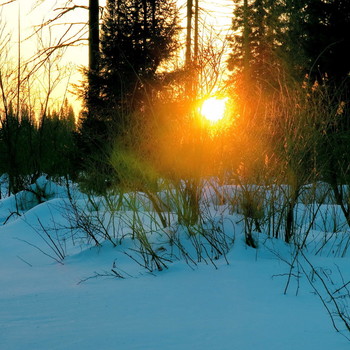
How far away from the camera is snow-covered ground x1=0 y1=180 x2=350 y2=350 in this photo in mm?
2416

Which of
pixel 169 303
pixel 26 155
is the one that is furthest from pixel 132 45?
pixel 169 303

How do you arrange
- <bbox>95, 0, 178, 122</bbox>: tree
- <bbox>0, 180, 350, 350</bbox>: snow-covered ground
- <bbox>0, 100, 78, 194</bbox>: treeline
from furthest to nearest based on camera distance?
<bbox>95, 0, 178, 122</bbox>: tree < <bbox>0, 100, 78, 194</bbox>: treeline < <bbox>0, 180, 350, 350</bbox>: snow-covered ground

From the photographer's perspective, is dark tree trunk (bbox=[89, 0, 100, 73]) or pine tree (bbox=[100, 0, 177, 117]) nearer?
pine tree (bbox=[100, 0, 177, 117])

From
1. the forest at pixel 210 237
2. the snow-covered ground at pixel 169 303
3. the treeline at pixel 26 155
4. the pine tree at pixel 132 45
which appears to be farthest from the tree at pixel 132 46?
the snow-covered ground at pixel 169 303

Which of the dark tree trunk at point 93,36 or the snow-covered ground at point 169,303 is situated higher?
the dark tree trunk at point 93,36

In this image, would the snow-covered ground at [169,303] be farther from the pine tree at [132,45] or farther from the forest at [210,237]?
the pine tree at [132,45]

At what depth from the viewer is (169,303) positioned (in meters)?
3.04

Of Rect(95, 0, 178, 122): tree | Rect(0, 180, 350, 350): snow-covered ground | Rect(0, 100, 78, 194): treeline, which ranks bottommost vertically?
Rect(0, 180, 350, 350): snow-covered ground

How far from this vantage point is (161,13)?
1184 cm

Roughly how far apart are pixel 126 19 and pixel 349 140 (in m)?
8.00

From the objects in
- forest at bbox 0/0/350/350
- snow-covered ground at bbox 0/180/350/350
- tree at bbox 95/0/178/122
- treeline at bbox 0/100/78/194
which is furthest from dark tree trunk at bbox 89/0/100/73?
snow-covered ground at bbox 0/180/350/350

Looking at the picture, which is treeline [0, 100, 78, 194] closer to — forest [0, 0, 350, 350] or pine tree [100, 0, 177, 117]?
pine tree [100, 0, 177, 117]

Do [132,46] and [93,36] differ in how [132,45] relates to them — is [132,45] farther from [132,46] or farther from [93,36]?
[93,36]

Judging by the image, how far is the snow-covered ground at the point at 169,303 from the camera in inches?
95.1
